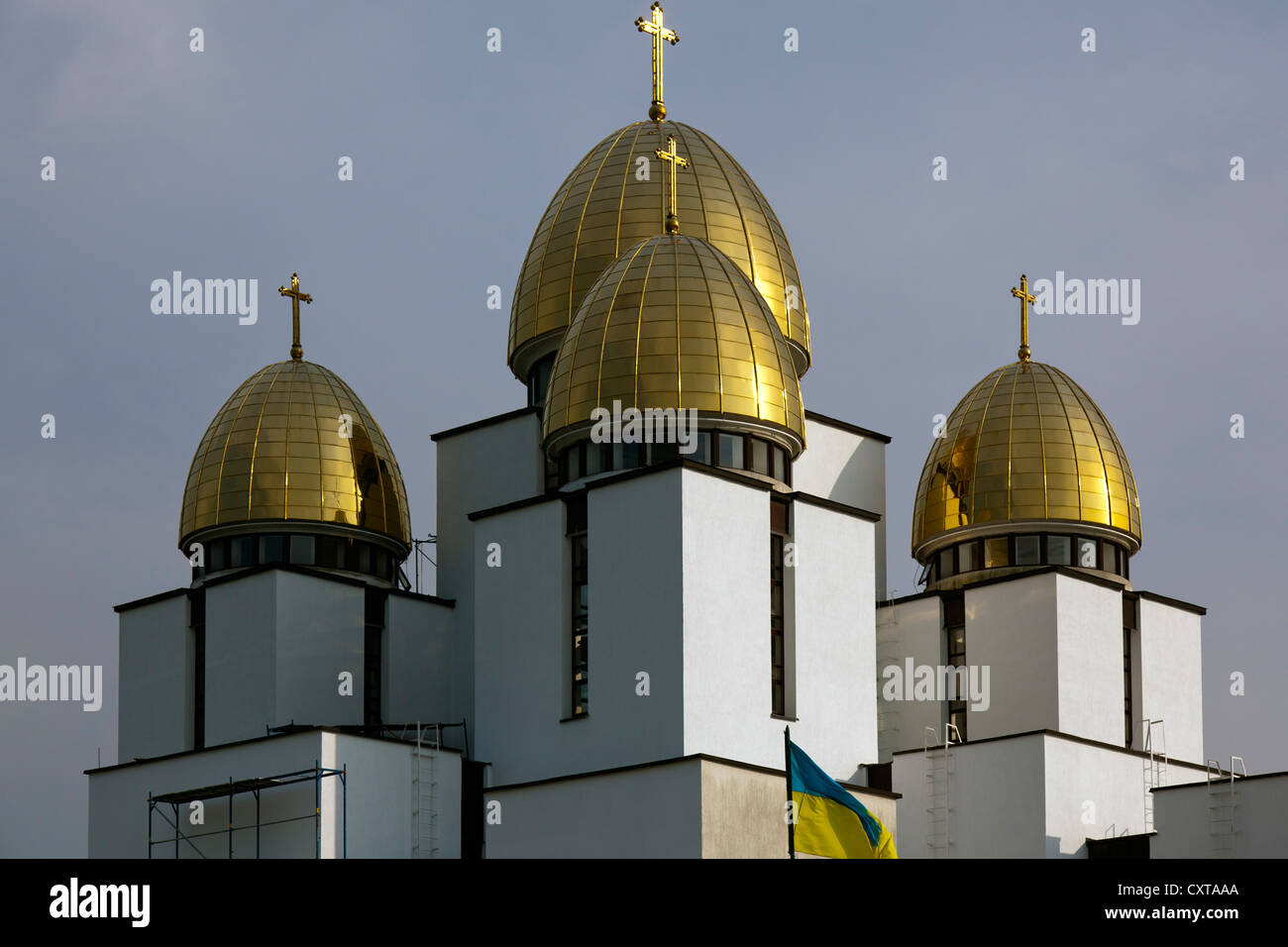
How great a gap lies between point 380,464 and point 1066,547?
12.8m

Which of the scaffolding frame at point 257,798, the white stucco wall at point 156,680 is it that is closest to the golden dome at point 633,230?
the white stucco wall at point 156,680

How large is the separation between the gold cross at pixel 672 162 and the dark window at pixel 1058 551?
887 centimetres

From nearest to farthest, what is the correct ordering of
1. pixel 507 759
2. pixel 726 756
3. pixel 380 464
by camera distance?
1. pixel 726 756
2. pixel 507 759
3. pixel 380 464

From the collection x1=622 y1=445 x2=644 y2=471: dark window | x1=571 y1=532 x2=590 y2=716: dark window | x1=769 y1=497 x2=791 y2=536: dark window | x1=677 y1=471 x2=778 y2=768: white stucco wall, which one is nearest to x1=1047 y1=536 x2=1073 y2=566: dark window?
x1=769 y1=497 x2=791 y2=536: dark window

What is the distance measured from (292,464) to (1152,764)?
16092 millimetres

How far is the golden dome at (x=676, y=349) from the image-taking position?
3491cm

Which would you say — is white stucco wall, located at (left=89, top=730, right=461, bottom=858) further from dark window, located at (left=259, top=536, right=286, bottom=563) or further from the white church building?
dark window, located at (left=259, top=536, right=286, bottom=563)

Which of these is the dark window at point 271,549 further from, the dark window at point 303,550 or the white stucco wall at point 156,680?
the white stucco wall at point 156,680

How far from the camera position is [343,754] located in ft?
110

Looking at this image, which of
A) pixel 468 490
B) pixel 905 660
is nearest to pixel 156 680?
pixel 468 490
